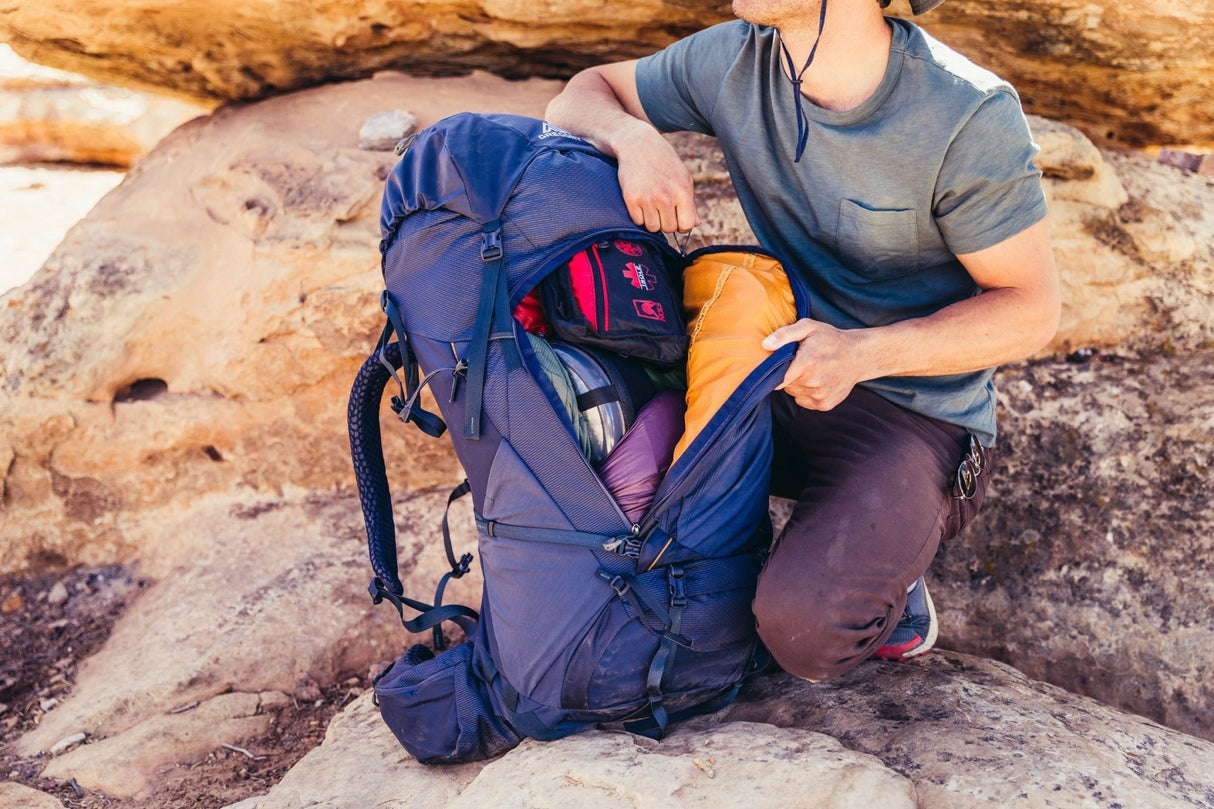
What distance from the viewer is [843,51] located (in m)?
2.28

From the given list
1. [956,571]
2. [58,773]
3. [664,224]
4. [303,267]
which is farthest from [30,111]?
[956,571]

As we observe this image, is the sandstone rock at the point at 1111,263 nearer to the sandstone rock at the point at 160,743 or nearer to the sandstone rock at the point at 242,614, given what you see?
the sandstone rock at the point at 242,614

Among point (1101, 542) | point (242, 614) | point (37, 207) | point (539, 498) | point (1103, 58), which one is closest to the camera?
point (539, 498)

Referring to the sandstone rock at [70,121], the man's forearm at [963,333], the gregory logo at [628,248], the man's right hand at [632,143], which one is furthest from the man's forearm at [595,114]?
the sandstone rock at [70,121]

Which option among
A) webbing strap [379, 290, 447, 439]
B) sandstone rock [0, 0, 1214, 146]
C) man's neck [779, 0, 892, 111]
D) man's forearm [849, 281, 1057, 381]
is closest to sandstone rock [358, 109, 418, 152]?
sandstone rock [0, 0, 1214, 146]

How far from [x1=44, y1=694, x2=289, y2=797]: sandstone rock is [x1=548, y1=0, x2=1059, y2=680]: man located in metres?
1.59

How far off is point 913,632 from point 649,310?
1.09m

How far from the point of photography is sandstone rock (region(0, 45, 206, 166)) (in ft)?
24.2

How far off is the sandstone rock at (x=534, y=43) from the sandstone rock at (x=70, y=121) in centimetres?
383

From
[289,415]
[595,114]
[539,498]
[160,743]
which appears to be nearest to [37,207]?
[289,415]

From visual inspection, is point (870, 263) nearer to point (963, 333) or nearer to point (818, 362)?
point (963, 333)

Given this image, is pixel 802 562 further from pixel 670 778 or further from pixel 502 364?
pixel 502 364

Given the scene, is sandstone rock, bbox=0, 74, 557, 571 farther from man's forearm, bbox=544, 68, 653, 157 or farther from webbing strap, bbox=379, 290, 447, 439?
webbing strap, bbox=379, 290, 447, 439

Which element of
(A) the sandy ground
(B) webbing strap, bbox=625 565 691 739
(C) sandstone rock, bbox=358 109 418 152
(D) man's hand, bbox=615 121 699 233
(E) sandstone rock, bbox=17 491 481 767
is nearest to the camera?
(B) webbing strap, bbox=625 565 691 739
